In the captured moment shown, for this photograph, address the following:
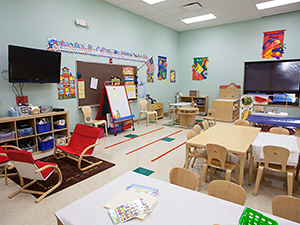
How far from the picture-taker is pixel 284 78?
790 centimetres

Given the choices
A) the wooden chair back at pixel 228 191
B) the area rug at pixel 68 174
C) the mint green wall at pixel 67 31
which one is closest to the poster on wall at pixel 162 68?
the mint green wall at pixel 67 31

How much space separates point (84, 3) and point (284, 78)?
25.5 feet

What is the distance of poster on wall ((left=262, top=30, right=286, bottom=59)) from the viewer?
7.68 m

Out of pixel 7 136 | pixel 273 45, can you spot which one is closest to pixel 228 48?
pixel 273 45

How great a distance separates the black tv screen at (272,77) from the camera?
25.3 ft

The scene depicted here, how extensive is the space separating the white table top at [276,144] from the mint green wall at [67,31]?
463 centimetres

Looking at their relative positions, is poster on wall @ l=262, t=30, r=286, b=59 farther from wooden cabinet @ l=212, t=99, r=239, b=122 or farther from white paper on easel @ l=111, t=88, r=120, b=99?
white paper on easel @ l=111, t=88, r=120, b=99

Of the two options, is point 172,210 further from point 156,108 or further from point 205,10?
point 205,10

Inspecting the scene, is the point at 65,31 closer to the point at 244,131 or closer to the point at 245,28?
the point at 244,131

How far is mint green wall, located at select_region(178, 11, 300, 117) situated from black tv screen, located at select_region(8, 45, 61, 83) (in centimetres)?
670

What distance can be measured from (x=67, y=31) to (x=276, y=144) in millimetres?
5410

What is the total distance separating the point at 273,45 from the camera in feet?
25.7

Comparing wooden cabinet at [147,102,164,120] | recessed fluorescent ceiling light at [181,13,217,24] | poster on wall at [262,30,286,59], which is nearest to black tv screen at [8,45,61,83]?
wooden cabinet at [147,102,164,120]

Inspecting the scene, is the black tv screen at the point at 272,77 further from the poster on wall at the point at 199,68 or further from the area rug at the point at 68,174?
the area rug at the point at 68,174
